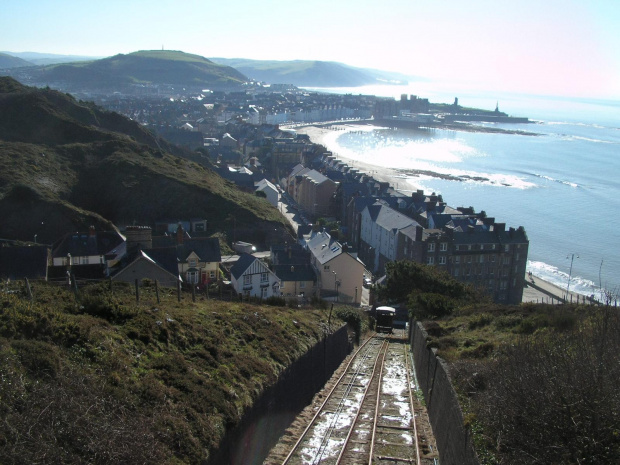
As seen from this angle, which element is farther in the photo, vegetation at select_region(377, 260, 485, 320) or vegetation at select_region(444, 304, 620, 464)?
vegetation at select_region(377, 260, 485, 320)

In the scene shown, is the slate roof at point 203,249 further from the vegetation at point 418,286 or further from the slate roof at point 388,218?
the slate roof at point 388,218

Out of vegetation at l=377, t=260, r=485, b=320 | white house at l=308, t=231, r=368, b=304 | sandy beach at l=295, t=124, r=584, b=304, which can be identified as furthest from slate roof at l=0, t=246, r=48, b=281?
sandy beach at l=295, t=124, r=584, b=304

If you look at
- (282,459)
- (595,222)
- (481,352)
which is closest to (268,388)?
(282,459)

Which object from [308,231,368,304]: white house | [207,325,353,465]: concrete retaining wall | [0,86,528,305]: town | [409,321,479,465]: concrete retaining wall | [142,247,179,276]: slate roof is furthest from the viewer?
[308,231,368,304]: white house

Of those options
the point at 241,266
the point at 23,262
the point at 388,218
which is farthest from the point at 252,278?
the point at 388,218

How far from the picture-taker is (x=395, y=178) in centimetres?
6631

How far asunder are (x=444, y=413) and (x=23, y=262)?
1628 centimetres

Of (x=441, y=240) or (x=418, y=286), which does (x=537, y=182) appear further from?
(x=418, y=286)

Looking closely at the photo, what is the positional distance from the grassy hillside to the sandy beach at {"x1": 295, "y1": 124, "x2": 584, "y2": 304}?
9.33 meters

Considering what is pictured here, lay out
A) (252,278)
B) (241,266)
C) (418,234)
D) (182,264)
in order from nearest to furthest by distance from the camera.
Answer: (182,264)
(252,278)
(241,266)
(418,234)

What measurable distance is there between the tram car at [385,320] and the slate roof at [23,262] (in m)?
11.7

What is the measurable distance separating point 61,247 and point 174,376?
15929 mm

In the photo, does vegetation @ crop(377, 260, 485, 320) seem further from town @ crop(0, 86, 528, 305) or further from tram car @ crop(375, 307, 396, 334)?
town @ crop(0, 86, 528, 305)

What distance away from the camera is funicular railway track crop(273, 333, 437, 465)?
340 inches
